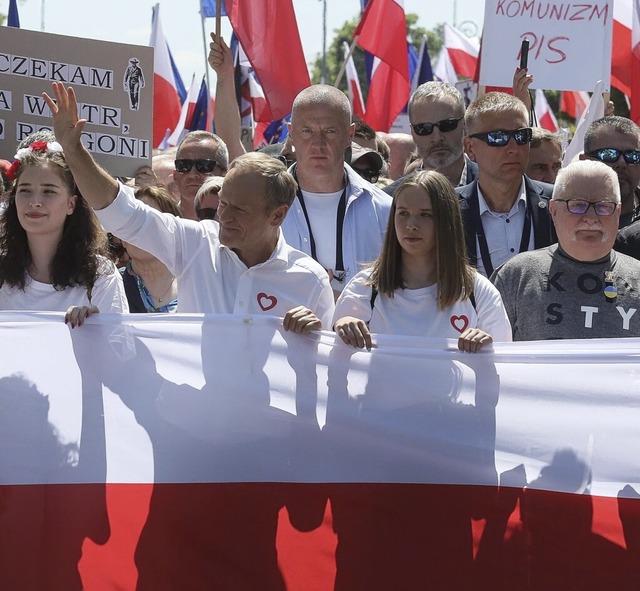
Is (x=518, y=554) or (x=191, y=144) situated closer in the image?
(x=518, y=554)

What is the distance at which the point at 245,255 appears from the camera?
4.19 metres

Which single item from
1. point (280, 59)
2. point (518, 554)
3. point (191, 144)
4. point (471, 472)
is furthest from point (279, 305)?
point (280, 59)

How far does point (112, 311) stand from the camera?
14.2ft

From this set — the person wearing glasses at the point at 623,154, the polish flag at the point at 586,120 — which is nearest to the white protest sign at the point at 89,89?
the person wearing glasses at the point at 623,154

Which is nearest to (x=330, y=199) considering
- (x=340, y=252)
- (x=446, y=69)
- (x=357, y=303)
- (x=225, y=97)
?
(x=340, y=252)

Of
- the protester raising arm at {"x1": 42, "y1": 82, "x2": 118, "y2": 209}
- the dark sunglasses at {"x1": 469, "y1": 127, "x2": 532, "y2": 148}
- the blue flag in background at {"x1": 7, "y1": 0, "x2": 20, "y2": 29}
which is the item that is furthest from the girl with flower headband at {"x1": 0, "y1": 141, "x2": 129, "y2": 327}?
the blue flag in background at {"x1": 7, "y1": 0, "x2": 20, "y2": 29}

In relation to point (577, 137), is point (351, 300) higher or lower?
lower

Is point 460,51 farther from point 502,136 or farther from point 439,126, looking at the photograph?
point 502,136

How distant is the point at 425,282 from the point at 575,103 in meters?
13.3

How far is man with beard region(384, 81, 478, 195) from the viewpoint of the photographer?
577cm

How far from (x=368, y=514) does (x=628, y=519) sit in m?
0.85

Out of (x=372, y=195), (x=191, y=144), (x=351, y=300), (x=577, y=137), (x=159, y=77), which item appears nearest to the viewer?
(x=351, y=300)

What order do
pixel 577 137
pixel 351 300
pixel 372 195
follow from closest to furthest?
1. pixel 351 300
2. pixel 372 195
3. pixel 577 137

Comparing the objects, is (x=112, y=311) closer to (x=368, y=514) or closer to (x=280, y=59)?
(x=368, y=514)
